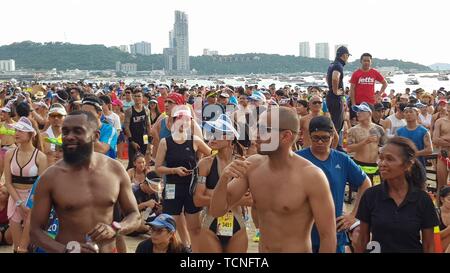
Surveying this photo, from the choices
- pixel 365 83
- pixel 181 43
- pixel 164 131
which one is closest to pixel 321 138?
pixel 164 131

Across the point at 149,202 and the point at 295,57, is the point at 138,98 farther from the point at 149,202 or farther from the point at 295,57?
the point at 295,57

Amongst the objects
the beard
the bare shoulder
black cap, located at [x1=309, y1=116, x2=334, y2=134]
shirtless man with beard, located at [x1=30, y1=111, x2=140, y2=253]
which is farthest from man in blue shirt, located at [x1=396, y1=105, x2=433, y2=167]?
the beard

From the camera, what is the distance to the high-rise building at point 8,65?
117062 millimetres

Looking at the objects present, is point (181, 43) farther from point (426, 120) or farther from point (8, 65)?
point (426, 120)

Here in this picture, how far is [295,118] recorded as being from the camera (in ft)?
12.3

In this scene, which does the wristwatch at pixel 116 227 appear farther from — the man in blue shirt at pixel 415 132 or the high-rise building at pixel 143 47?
the high-rise building at pixel 143 47

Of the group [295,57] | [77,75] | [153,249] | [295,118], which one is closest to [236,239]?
[153,249]

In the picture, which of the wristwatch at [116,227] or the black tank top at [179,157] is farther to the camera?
the black tank top at [179,157]

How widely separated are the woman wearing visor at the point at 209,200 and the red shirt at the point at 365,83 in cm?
549

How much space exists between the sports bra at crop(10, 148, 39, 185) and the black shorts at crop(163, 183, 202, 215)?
1.38 metres

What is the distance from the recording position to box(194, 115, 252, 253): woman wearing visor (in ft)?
16.6

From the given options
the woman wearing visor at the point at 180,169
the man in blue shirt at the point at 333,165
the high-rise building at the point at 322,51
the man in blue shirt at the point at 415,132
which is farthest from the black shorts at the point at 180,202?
the high-rise building at the point at 322,51

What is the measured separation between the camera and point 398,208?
11.8 ft
